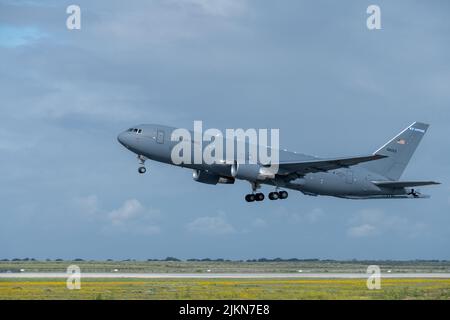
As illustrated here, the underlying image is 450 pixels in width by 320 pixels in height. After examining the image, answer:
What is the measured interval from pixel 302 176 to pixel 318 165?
395 centimetres

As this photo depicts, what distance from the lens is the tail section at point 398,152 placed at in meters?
75.3

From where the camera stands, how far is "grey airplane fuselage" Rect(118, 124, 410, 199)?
208 ft

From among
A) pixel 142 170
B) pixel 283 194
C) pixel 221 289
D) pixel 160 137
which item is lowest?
pixel 221 289

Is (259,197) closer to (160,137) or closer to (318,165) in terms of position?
(318,165)

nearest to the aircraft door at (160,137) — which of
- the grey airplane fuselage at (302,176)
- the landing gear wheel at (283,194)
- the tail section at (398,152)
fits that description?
the grey airplane fuselage at (302,176)

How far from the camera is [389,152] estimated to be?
7700cm

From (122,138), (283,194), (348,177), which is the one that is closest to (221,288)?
(122,138)

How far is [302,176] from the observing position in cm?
7012

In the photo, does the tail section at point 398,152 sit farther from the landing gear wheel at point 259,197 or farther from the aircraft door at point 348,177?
the landing gear wheel at point 259,197

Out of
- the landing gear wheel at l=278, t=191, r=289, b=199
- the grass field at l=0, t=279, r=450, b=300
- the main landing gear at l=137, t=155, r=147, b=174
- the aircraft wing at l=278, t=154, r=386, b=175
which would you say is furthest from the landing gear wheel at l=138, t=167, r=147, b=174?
the landing gear wheel at l=278, t=191, r=289, b=199

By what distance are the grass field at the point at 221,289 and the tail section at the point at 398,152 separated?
2263cm
